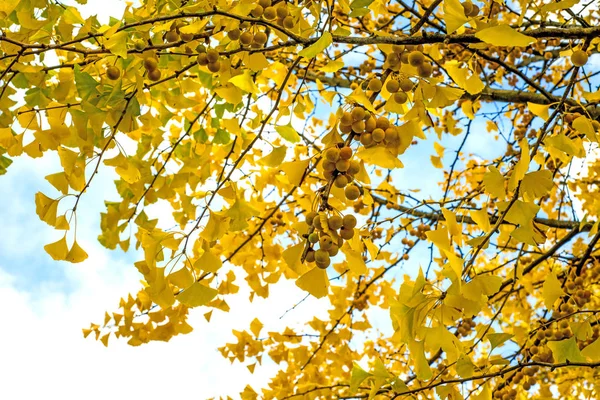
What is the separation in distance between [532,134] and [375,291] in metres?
1.14

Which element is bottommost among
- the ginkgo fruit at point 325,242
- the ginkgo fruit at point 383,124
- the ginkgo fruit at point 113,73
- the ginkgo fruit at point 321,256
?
the ginkgo fruit at point 321,256

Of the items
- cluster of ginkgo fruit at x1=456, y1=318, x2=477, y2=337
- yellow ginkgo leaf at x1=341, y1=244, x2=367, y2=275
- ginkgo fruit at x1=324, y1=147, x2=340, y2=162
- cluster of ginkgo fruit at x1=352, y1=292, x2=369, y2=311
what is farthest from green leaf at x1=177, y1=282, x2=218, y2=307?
cluster of ginkgo fruit at x1=456, y1=318, x2=477, y2=337

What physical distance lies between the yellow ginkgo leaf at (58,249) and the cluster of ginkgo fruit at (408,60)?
0.89m

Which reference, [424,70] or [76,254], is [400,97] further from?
[76,254]

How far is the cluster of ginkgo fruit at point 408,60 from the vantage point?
38.1 inches

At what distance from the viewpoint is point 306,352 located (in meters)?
2.51

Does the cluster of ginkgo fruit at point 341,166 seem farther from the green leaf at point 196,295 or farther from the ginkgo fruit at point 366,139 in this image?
the green leaf at point 196,295

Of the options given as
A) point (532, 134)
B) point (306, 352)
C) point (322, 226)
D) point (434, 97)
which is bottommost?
point (322, 226)

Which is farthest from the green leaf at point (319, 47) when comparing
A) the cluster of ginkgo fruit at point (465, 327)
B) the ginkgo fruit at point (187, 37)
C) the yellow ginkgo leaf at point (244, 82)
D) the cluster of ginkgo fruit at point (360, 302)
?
the cluster of ginkgo fruit at point (465, 327)

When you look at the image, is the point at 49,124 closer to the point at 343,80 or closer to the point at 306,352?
the point at 306,352

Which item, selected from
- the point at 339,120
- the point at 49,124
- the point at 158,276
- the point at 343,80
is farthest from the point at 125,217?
the point at 343,80

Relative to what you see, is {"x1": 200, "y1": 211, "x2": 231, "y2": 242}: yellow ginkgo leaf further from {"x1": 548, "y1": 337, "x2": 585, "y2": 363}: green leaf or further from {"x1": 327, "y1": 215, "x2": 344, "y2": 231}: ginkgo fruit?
{"x1": 548, "y1": 337, "x2": 585, "y2": 363}: green leaf

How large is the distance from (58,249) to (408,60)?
946 mm

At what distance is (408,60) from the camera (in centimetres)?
99
